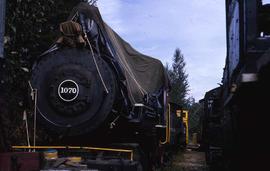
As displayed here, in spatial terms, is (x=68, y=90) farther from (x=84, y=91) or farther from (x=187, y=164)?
(x=187, y=164)

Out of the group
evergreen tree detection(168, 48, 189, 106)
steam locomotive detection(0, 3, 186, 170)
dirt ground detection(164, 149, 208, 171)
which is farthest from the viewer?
evergreen tree detection(168, 48, 189, 106)

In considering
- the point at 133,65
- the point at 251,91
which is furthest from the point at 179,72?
the point at 251,91

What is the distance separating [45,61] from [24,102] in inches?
31.7

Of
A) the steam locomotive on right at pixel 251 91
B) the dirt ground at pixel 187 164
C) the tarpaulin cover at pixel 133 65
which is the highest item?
the tarpaulin cover at pixel 133 65

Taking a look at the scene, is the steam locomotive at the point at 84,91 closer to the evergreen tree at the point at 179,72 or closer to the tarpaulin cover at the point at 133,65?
the tarpaulin cover at the point at 133,65

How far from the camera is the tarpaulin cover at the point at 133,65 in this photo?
7234 mm

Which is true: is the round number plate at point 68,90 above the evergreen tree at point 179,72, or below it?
below

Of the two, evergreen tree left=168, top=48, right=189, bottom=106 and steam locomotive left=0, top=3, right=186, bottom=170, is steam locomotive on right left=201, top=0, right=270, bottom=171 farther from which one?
evergreen tree left=168, top=48, right=189, bottom=106

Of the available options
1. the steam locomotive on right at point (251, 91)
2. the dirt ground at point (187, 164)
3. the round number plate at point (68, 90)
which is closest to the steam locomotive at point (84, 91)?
the round number plate at point (68, 90)

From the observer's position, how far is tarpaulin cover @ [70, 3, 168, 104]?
7234 mm

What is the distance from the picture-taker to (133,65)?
31.0ft

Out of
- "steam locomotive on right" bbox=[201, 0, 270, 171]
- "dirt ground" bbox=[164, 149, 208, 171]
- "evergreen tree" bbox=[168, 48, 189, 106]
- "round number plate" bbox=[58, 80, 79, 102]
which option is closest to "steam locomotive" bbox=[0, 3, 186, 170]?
"round number plate" bbox=[58, 80, 79, 102]

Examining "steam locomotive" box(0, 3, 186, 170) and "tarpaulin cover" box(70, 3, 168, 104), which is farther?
"tarpaulin cover" box(70, 3, 168, 104)

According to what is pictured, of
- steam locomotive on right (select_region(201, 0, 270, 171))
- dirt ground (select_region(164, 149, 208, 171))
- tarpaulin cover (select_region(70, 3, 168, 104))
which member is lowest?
dirt ground (select_region(164, 149, 208, 171))
